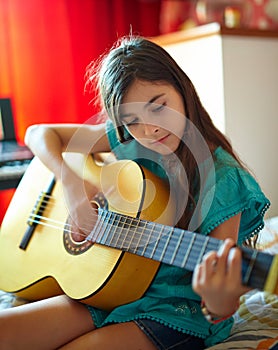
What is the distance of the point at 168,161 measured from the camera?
116 centimetres

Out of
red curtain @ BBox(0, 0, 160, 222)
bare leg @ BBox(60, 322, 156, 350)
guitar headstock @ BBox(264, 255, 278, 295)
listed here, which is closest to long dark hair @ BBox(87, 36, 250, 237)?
bare leg @ BBox(60, 322, 156, 350)

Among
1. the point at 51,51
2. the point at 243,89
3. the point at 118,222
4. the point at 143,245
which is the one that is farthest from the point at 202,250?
the point at 51,51

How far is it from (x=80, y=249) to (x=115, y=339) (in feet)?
0.74

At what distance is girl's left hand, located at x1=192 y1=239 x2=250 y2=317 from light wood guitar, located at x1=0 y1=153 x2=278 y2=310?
16 mm

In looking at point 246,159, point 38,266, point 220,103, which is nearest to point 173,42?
point 220,103

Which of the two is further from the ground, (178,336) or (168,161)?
(168,161)

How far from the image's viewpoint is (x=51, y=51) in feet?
7.42

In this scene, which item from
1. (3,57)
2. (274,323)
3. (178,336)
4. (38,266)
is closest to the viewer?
(178,336)

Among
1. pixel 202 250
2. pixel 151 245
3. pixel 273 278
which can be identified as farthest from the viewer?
pixel 151 245

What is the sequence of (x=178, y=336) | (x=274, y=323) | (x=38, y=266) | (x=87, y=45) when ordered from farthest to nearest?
(x=87, y=45) → (x=38, y=266) → (x=274, y=323) → (x=178, y=336)

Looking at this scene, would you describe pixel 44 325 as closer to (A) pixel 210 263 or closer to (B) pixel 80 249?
(B) pixel 80 249

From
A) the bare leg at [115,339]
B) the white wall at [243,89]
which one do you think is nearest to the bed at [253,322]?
the bare leg at [115,339]

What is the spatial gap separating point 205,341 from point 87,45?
1.62m

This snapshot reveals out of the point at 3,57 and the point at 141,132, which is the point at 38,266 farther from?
the point at 3,57
